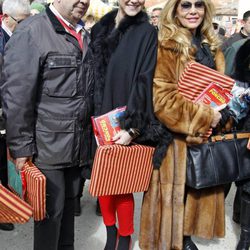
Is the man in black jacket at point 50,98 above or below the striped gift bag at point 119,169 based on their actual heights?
above

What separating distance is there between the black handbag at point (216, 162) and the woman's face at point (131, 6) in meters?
0.93

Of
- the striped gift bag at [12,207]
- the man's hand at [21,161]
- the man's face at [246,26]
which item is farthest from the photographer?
the man's face at [246,26]

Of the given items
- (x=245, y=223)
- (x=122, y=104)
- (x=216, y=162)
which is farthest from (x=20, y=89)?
(x=245, y=223)

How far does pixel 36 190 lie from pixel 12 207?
0.34 meters

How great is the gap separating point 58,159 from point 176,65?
93 cm

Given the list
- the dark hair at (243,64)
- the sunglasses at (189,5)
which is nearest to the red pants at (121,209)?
the dark hair at (243,64)

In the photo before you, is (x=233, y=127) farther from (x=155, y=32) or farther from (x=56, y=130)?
(x=56, y=130)

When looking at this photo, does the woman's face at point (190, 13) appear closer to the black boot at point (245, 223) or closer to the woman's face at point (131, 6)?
the woman's face at point (131, 6)

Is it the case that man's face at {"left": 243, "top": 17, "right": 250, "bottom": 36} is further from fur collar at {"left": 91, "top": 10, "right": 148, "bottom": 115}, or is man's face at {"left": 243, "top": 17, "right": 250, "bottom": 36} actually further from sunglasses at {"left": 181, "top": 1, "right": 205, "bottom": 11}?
fur collar at {"left": 91, "top": 10, "right": 148, "bottom": 115}

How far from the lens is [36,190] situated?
187 centimetres

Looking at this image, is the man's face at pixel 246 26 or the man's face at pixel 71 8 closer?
the man's face at pixel 71 8

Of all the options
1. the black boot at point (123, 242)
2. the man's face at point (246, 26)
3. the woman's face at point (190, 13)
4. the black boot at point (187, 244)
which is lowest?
the black boot at point (187, 244)

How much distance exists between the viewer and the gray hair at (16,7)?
3422 mm

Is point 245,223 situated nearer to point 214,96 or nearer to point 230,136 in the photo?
point 230,136
